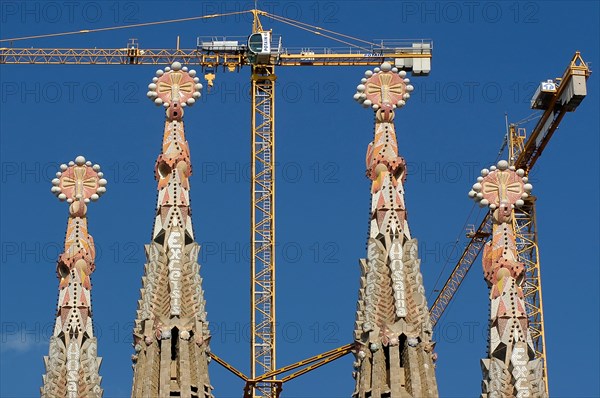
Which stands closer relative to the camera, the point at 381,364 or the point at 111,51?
the point at 381,364

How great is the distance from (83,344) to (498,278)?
14.6 metres

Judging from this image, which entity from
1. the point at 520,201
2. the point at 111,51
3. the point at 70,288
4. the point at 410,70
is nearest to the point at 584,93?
the point at 410,70

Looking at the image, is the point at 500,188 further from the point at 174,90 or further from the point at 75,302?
the point at 75,302

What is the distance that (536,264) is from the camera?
4183 inches

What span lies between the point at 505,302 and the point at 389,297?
3927 millimetres

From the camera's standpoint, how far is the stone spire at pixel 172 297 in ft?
227

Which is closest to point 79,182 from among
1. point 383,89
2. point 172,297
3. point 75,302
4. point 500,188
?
point 75,302

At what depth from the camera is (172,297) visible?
6981cm

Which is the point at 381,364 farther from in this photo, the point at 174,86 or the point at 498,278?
the point at 174,86

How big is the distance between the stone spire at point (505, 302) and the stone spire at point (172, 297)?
9.75 metres

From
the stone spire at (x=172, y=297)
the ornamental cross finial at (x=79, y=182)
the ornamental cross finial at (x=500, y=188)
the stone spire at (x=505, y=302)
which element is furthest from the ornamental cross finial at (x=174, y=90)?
the stone spire at (x=505, y=302)

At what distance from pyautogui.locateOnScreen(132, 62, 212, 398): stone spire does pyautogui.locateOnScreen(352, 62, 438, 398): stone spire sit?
18.0ft

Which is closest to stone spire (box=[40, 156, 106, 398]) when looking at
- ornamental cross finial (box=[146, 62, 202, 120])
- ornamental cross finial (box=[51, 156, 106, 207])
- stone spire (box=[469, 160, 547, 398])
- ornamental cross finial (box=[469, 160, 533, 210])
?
ornamental cross finial (box=[51, 156, 106, 207])

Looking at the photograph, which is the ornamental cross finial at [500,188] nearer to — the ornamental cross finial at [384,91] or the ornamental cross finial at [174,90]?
the ornamental cross finial at [384,91]
